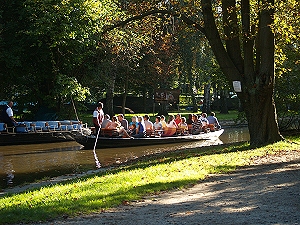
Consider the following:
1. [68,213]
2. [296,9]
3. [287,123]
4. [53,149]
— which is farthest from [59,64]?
[68,213]

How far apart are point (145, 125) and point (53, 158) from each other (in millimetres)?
5982

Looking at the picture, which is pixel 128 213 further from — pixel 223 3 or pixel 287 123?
pixel 287 123

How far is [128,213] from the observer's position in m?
7.86

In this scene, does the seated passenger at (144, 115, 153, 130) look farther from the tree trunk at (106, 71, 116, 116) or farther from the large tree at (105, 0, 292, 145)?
the tree trunk at (106, 71, 116, 116)

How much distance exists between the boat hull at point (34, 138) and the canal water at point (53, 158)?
603mm

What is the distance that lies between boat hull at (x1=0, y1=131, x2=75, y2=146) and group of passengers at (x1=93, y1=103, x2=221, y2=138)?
2760 millimetres

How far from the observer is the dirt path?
286 inches

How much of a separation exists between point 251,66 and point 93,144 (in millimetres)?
9821

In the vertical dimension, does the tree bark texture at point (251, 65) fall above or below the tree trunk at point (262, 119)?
above

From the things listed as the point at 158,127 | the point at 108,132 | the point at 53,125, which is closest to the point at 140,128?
the point at 158,127

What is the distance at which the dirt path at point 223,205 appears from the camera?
286 inches

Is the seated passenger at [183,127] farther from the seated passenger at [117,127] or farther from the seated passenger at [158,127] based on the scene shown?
the seated passenger at [117,127]

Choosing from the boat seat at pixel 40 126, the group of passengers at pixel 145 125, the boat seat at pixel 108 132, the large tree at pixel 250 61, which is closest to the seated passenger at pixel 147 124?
the group of passengers at pixel 145 125

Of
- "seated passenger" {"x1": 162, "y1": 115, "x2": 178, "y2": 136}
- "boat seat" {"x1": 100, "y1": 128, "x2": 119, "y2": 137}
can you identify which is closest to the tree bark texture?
"boat seat" {"x1": 100, "y1": 128, "x2": 119, "y2": 137}
